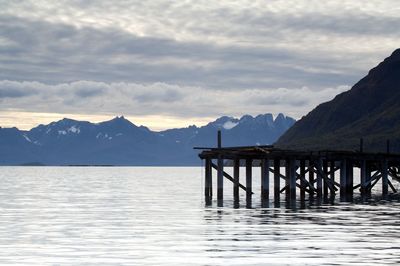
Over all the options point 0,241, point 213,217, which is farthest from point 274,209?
point 0,241

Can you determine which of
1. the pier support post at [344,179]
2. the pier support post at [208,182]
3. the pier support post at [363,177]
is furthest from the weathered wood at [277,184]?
the pier support post at [363,177]

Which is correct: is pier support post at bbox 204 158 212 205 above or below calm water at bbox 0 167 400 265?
above

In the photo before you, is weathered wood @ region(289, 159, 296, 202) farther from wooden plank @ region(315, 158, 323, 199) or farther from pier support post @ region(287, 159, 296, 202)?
wooden plank @ region(315, 158, 323, 199)

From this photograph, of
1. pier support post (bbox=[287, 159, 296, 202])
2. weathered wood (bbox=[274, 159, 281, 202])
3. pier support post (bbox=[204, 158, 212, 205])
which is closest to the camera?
→ pier support post (bbox=[204, 158, 212, 205])

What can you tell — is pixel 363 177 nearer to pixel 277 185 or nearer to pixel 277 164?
pixel 277 164

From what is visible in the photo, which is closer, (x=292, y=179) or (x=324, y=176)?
(x=292, y=179)

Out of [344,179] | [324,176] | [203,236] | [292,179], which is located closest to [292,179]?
[292,179]

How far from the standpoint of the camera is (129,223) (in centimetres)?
5209

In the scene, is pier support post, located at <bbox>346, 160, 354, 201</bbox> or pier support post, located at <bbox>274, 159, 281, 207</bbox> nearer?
pier support post, located at <bbox>274, 159, 281, 207</bbox>

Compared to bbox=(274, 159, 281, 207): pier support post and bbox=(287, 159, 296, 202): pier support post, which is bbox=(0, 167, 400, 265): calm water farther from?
bbox=(287, 159, 296, 202): pier support post

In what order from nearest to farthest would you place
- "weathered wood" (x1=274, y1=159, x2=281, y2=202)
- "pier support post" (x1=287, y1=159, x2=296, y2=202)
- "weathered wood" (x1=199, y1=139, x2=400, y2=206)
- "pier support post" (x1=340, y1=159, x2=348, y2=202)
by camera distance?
"weathered wood" (x1=199, y1=139, x2=400, y2=206)
"weathered wood" (x1=274, y1=159, x2=281, y2=202)
"pier support post" (x1=287, y1=159, x2=296, y2=202)
"pier support post" (x1=340, y1=159, x2=348, y2=202)

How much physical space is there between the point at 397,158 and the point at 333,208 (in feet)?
70.0

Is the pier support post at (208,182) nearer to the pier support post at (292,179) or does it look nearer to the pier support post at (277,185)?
the pier support post at (277,185)

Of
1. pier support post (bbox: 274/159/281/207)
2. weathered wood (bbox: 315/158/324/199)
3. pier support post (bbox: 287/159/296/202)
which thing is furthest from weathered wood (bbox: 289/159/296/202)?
weathered wood (bbox: 315/158/324/199)
